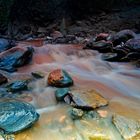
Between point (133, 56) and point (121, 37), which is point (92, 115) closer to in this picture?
point (133, 56)

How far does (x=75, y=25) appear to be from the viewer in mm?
9586

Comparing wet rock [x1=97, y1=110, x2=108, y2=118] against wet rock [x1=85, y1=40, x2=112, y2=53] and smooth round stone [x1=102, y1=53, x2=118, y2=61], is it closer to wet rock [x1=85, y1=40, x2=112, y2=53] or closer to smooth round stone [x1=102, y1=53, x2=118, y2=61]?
smooth round stone [x1=102, y1=53, x2=118, y2=61]

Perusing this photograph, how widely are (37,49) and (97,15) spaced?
11.1 ft

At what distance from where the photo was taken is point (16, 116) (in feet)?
12.0

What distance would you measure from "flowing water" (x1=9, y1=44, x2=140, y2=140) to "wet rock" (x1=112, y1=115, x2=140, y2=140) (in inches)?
3.0

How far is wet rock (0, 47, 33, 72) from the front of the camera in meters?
5.90

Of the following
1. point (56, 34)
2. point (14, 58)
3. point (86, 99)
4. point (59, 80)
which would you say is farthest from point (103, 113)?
point (56, 34)

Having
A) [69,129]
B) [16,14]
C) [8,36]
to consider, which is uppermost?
[16,14]

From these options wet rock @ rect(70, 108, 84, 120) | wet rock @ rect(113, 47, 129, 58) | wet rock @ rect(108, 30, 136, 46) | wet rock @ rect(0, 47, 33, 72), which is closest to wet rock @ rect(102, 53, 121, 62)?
→ wet rock @ rect(113, 47, 129, 58)

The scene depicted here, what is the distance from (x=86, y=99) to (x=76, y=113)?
362 mm

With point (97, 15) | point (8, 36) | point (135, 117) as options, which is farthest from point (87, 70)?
point (97, 15)

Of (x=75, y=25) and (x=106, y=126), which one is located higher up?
(x=75, y=25)

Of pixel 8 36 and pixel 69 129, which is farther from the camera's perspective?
pixel 8 36

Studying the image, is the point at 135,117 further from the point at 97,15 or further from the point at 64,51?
the point at 97,15
